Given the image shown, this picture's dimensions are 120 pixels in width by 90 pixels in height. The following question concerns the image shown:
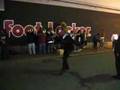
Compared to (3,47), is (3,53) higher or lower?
lower

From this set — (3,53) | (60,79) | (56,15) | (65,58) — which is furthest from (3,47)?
(60,79)

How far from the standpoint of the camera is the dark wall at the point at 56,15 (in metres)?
21.5

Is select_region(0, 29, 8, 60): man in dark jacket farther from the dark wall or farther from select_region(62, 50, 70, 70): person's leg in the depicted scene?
select_region(62, 50, 70, 70): person's leg

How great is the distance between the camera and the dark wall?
70.5 feet

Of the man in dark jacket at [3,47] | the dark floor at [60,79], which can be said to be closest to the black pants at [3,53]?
the man in dark jacket at [3,47]

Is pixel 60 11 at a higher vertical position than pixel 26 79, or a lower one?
higher

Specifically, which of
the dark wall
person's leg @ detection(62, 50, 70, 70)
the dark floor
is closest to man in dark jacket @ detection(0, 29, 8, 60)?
the dark wall

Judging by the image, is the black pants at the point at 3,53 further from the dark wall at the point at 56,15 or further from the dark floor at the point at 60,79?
the dark floor at the point at 60,79

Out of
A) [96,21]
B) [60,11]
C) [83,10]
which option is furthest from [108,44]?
[60,11]

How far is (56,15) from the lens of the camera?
2472 cm

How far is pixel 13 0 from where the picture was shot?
21.2m

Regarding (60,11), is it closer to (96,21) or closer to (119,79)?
(96,21)

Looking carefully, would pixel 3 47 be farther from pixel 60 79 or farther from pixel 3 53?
pixel 60 79

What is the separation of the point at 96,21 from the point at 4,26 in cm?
1164
